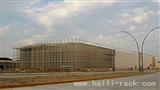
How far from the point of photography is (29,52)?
100 metres

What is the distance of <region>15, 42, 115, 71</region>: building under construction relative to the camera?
90312 millimetres

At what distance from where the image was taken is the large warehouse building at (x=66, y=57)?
296ft

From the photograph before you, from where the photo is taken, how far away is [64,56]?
91938mm

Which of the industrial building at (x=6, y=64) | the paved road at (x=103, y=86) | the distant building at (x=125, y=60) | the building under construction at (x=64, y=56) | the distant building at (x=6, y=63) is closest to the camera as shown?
the paved road at (x=103, y=86)

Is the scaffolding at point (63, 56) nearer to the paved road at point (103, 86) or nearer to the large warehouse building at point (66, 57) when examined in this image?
the large warehouse building at point (66, 57)

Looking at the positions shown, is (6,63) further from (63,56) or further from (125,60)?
(125,60)

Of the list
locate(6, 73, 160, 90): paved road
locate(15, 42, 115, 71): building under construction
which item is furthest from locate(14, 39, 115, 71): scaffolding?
locate(6, 73, 160, 90): paved road

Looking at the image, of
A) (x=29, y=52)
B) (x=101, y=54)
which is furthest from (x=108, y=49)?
(x=29, y=52)

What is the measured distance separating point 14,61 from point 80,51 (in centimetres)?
2754

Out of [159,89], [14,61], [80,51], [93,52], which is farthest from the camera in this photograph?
[14,61]

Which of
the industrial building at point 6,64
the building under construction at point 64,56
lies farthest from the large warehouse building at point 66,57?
the industrial building at point 6,64

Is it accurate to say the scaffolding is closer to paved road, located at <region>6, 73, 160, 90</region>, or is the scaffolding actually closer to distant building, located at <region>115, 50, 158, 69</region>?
distant building, located at <region>115, 50, 158, 69</region>

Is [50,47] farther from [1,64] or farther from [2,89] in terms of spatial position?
[2,89]

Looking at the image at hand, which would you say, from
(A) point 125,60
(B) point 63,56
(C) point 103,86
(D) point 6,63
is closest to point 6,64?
(D) point 6,63
